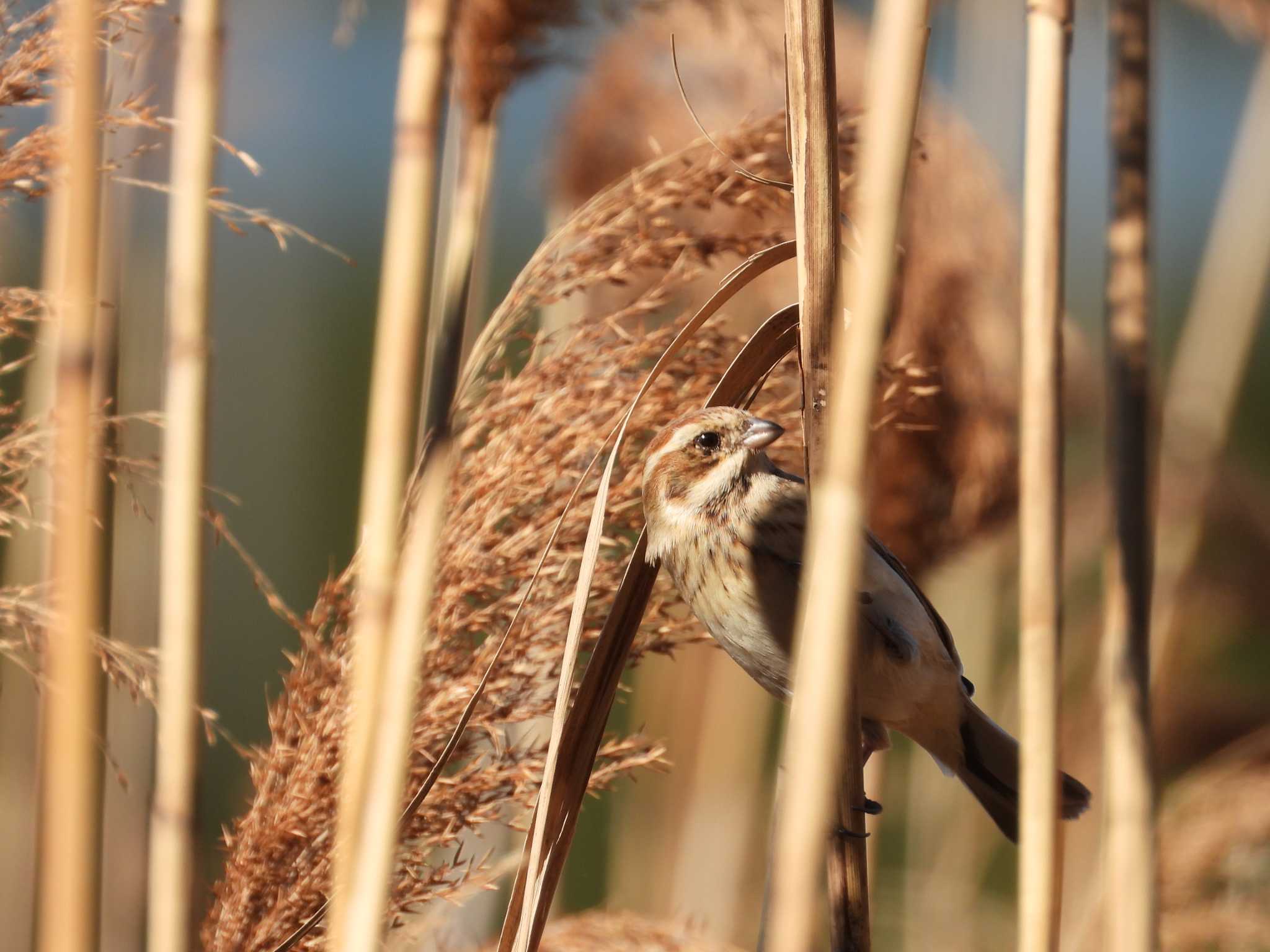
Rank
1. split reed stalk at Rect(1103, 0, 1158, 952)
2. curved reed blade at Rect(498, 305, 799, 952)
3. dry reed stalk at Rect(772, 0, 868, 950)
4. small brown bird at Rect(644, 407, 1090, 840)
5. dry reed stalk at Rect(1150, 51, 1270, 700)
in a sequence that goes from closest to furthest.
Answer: dry reed stalk at Rect(772, 0, 868, 950) → curved reed blade at Rect(498, 305, 799, 952) → split reed stalk at Rect(1103, 0, 1158, 952) → small brown bird at Rect(644, 407, 1090, 840) → dry reed stalk at Rect(1150, 51, 1270, 700)

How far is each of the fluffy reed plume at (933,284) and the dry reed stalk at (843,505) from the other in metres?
1.30

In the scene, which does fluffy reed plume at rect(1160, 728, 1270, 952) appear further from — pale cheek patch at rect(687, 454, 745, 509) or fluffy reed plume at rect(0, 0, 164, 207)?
fluffy reed plume at rect(0, 0, 164, 207)

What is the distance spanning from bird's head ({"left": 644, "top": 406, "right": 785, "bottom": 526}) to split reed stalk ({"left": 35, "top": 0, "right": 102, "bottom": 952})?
0.86 m

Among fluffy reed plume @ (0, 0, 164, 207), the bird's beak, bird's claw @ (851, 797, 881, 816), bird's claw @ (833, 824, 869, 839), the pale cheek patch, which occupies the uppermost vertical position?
fluffy reed plume @ (0, 0, 164, 207)

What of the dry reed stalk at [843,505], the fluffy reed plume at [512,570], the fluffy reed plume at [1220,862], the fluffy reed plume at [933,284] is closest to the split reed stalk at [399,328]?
the dry reed stalk at [843,505]

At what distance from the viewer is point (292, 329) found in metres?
6.97

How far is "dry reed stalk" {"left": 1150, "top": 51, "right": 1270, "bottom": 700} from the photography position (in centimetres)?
197

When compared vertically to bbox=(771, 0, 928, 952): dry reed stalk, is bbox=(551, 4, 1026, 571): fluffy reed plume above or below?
above

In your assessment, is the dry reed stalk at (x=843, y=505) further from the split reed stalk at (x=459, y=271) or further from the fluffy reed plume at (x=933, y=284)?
the fluffy reed plume at (x=933, y=284)

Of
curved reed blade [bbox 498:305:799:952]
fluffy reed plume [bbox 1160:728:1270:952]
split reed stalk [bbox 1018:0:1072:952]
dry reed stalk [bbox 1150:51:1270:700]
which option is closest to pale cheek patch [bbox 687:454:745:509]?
curved reed blade [bbox 498:305:799:952]

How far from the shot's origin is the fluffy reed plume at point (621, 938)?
4.77 ft

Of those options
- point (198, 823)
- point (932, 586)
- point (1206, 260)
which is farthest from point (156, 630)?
point (1206, 260)

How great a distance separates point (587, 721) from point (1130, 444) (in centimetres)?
57

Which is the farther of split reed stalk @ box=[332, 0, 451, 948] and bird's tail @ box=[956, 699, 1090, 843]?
bird's tail @ box=[956, 699, 1090, 843]
